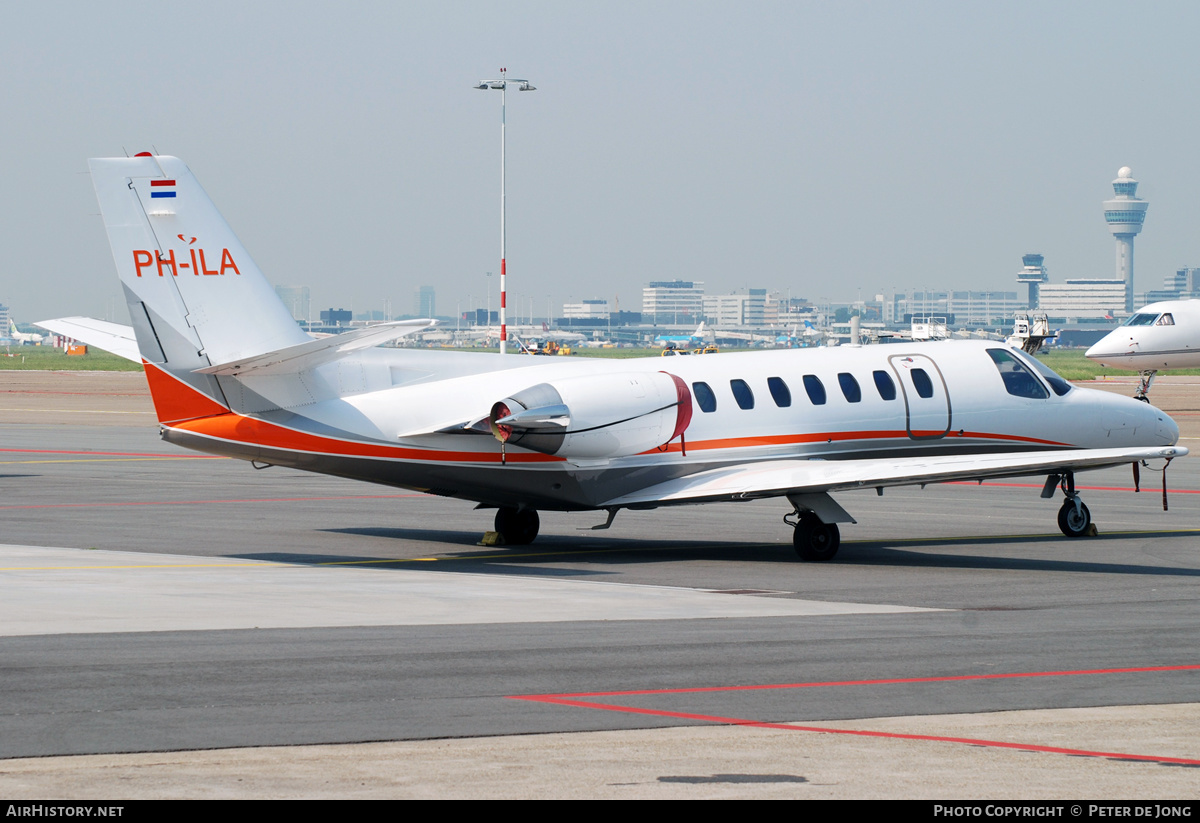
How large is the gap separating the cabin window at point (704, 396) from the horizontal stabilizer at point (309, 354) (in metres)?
5.74

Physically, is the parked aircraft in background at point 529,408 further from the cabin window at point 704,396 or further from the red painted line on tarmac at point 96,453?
the red painted line on tarmac at point 96,453

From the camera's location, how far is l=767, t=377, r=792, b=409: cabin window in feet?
79.8

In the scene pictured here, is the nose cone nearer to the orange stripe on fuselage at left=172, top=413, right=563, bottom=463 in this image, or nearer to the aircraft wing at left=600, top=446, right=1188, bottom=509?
the aircraft wing at left=600, top=446, right=1188, bottom=509

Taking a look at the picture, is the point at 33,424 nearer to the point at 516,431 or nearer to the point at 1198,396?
the point at 516,431

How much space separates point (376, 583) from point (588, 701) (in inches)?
315

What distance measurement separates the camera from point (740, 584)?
2005cm

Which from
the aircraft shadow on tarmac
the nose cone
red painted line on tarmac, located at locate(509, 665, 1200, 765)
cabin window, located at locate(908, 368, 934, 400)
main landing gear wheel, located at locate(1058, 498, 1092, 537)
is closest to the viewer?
red painted line on tarmac, located at locate(509, 665, 1200, 765)

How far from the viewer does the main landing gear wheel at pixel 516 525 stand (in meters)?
24.7

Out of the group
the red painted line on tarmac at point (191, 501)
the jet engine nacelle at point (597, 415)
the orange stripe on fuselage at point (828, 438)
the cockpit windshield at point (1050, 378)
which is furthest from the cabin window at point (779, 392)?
the red painted line on tarmac at point (191, 501)

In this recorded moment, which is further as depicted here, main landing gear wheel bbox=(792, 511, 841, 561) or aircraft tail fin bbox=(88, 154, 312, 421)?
main landing gear wheel bbox=(792, 511, 841, 561)

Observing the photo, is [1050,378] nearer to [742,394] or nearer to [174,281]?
[742,394]

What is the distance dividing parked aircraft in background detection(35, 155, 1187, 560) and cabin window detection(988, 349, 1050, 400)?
125mm

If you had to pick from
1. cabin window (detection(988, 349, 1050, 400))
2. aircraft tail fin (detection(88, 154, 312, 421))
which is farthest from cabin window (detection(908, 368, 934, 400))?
aircraft tail fin (detection(88, 154, 312, 421))

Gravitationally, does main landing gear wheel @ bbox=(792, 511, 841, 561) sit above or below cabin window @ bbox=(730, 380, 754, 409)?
below
